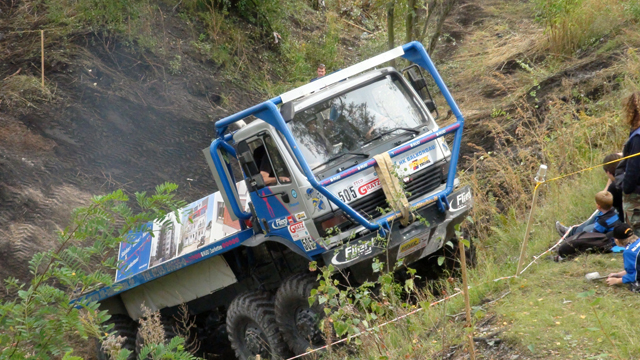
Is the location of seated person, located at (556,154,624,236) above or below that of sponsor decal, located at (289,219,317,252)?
below

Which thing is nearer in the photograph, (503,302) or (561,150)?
(503,302)

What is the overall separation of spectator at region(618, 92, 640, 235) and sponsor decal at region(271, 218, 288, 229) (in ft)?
10.3

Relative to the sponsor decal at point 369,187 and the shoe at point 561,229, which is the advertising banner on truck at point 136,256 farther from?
the shoe at point 561,229

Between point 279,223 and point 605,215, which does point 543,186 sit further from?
point 279,223

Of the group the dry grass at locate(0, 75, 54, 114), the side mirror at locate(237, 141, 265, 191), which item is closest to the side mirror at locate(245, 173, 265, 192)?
the side mirror at locate(237, 141, 265, 191)

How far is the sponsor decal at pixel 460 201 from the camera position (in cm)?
638

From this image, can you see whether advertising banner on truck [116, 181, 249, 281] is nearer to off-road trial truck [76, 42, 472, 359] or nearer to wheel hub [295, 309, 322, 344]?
off-road trial truck [76, 42, 472, 359]

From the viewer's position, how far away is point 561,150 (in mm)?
8242

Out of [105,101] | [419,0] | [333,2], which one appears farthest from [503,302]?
[333,2]

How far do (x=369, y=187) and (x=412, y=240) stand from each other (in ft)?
2.11

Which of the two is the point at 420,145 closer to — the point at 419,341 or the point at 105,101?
the point at 419,341

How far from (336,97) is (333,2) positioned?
15.6 metres

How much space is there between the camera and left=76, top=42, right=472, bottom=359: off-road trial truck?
6066mm

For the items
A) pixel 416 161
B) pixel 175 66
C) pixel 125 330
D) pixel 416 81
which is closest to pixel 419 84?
pixel 416 81
